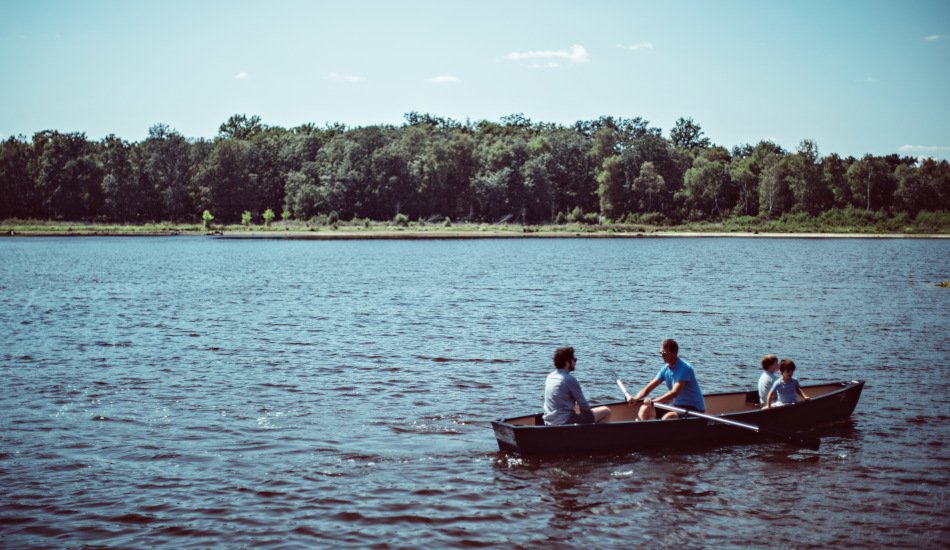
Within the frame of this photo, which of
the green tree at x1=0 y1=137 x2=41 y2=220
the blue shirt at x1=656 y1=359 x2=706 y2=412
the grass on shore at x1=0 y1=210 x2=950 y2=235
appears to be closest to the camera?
the blue shirt at x1=656 y1=359 x2=706 y2=412

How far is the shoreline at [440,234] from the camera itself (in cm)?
14088

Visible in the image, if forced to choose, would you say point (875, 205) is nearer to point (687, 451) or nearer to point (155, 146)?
point (155, 146)

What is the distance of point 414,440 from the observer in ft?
53.6

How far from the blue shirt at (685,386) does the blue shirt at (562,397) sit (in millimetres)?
1980

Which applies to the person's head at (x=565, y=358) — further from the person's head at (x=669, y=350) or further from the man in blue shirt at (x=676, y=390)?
the person's head at (x=669, y=350)

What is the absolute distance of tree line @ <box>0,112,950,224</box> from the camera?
147 meters

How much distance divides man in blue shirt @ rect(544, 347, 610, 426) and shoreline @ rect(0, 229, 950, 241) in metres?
125

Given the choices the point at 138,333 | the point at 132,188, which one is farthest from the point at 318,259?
the point at 132,188

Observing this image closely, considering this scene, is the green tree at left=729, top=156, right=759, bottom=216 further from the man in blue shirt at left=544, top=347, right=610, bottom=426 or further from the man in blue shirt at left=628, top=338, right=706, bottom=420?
the man in blue shirt at left=544, top=347, right=610, bottom=426

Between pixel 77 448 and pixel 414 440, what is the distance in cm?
633

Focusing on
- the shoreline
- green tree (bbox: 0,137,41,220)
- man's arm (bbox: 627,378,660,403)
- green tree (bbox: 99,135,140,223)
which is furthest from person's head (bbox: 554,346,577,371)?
green tree (bbox: 0,137,41,220)

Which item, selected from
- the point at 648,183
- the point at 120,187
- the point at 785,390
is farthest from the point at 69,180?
the point at 785,390

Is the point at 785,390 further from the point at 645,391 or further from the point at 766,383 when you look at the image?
the point at 645,391

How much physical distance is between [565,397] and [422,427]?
385cm
